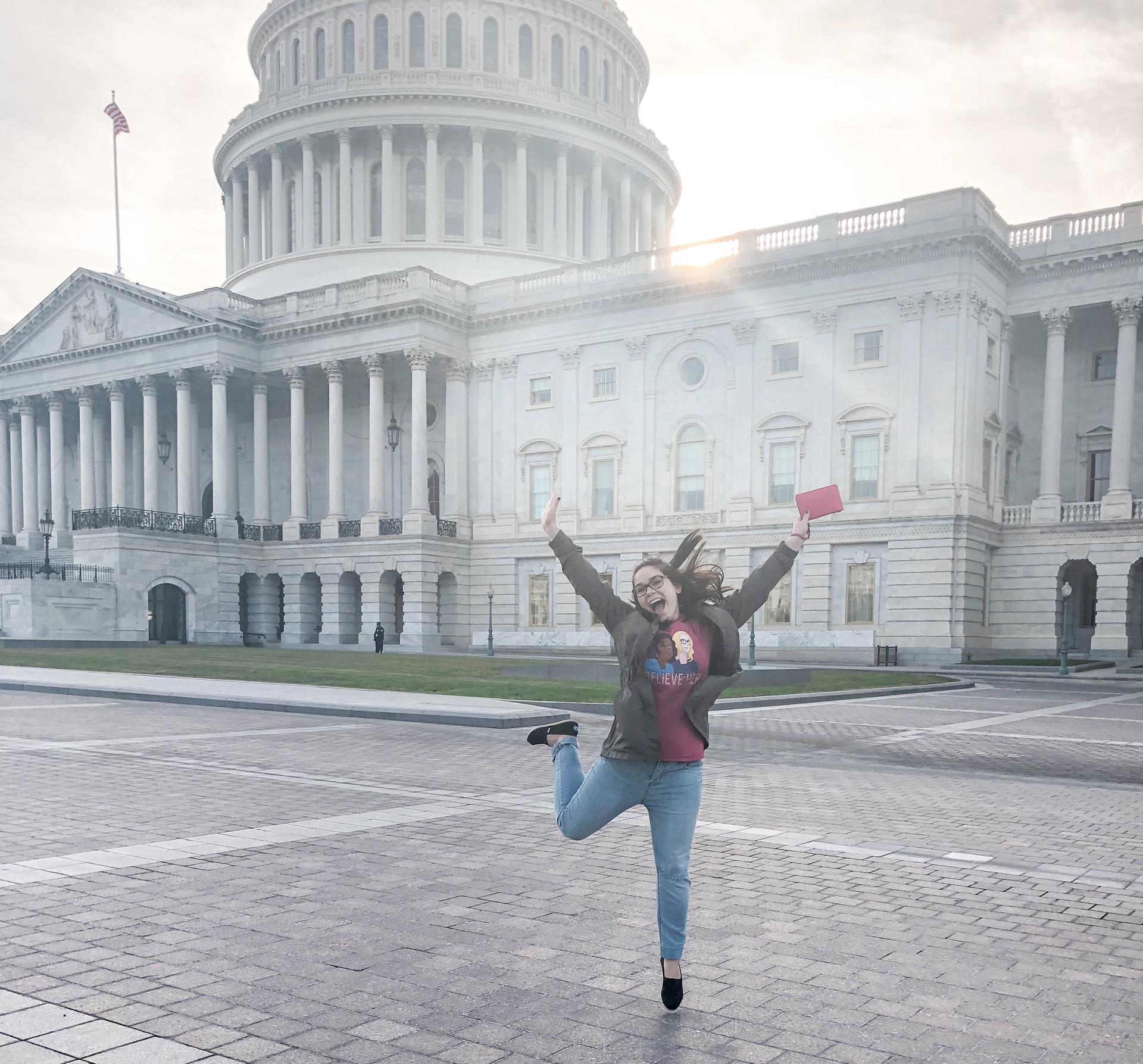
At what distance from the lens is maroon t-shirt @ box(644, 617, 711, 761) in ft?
14.9

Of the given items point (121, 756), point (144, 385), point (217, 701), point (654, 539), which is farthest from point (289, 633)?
point (121, 756)

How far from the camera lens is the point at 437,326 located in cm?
5334

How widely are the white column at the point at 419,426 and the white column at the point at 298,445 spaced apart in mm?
6781

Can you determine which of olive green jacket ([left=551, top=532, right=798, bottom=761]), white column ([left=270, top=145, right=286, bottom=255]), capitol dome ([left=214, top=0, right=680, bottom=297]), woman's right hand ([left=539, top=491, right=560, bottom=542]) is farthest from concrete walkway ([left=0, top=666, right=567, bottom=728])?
white column ([left=270, top=145, right=286, bottom=255])

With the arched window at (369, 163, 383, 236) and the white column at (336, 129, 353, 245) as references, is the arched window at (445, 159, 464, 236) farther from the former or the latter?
the white column at (336, 129, 353, 245)

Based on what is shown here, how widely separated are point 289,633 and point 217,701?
3824cm

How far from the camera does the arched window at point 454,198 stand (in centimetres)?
6950

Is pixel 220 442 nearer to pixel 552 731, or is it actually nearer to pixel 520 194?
pixel 520 194

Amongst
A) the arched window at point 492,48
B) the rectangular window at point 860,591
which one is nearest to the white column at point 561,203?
the arched window at point 492,48

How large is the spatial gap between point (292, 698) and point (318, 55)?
66460mm

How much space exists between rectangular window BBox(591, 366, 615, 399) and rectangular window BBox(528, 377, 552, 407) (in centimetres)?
244

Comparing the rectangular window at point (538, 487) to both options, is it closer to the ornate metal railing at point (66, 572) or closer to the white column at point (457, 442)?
the white column at point (457, 442)

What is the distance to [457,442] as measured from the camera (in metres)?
54.6

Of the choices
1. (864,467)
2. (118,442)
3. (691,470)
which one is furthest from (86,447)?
(864,467)
